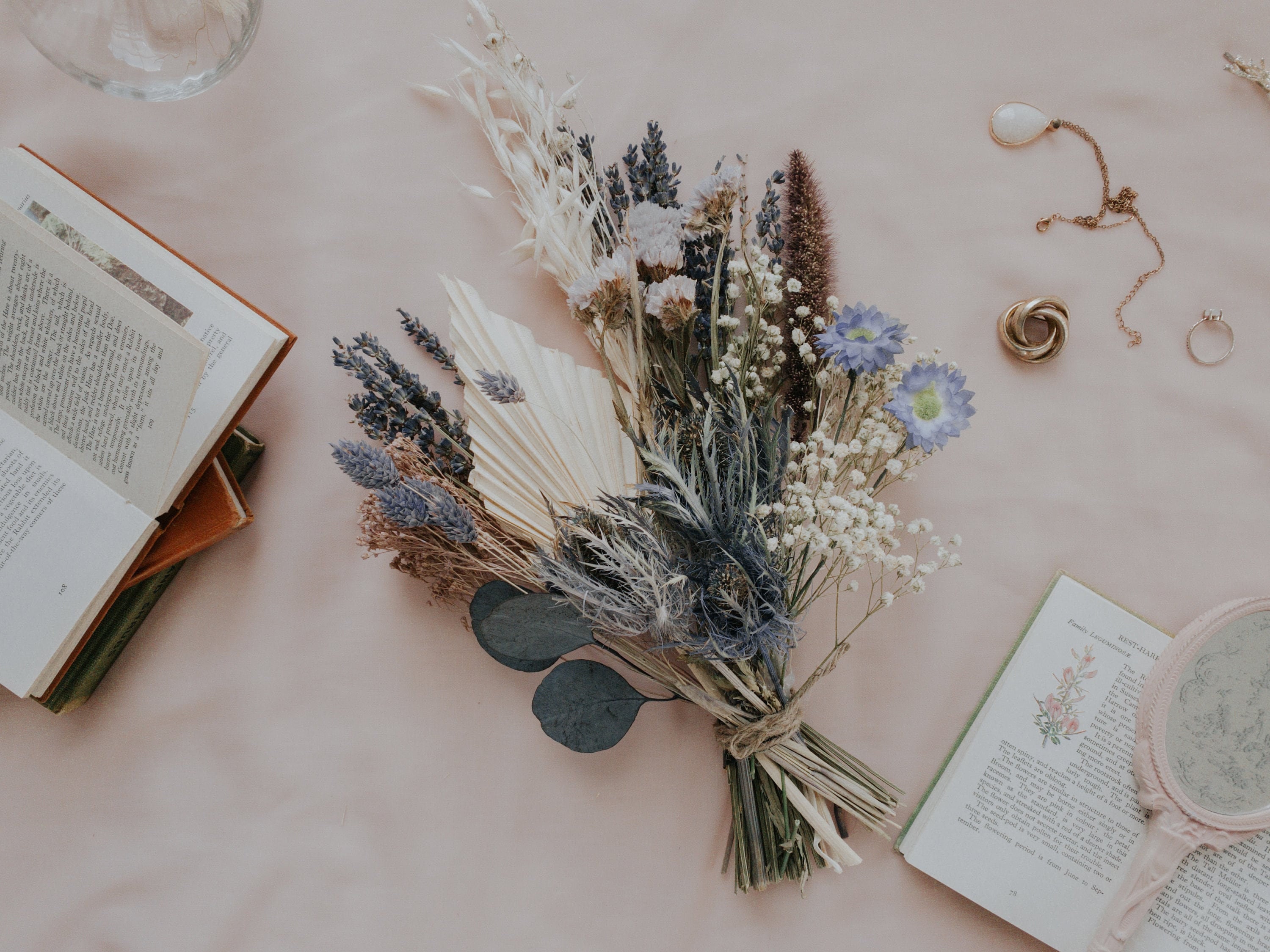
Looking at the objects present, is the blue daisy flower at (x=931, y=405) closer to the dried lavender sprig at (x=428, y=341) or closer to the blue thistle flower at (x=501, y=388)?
the blue thistle flower at (x=501, y=388)

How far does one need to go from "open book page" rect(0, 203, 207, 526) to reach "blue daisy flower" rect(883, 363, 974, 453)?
0.80 m

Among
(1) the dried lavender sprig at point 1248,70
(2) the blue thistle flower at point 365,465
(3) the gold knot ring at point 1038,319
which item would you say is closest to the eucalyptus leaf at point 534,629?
(2) the blue thistle flower at point 365,465

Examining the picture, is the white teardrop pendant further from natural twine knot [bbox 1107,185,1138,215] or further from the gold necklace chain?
natural twine knot [bbox 1107,185,1138,215]

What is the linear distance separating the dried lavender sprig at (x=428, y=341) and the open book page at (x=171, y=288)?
156mm

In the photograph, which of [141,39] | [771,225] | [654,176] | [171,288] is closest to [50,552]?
[171,288]

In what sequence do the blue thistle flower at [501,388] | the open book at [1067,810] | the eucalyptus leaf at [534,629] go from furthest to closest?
the open book at [1067,810] → the eucalyptus leaf at [534,629] → the blue thistle flower at [501,388]

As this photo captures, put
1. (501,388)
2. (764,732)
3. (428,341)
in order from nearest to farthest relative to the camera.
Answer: (501,388) → (764,732) → (428,341)

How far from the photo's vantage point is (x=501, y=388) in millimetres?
764

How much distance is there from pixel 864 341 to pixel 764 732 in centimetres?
47

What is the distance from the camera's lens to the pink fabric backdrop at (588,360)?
103cm

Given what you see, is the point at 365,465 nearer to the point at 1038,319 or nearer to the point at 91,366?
the point at 91,366

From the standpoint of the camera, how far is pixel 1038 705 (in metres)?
1.00

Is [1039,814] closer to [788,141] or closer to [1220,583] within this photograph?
[1220,583]

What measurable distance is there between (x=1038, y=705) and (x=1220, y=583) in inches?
11.8
